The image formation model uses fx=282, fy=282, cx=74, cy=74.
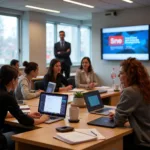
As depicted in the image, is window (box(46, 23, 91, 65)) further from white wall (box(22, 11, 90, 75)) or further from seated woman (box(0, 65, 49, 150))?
seated woman (box(0, 65, 49, 150))

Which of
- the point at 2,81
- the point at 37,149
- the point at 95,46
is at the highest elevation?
the point at 95,46

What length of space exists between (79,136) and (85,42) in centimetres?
872

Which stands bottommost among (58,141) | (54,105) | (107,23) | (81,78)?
(58,141)

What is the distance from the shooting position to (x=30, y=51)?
25.9ft

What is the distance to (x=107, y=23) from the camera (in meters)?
8.14

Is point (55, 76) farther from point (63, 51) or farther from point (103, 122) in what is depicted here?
point (63, 51)

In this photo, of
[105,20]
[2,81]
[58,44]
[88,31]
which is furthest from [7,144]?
[88,31]

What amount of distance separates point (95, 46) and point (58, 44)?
1.22 meters

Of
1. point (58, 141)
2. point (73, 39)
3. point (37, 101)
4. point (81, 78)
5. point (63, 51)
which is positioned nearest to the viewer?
point (58, 141)

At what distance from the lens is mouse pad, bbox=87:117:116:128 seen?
246cm

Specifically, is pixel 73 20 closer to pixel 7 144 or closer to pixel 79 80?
pixel 79 80

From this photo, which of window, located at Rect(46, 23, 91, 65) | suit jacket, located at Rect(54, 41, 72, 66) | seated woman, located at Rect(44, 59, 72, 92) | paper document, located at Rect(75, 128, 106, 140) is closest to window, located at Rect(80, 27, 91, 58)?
window, located at Rect(46, 23, 91, 65)

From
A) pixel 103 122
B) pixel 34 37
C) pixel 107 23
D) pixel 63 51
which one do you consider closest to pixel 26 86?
pixel 103 122

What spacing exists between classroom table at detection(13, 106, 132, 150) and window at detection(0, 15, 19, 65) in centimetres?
559
